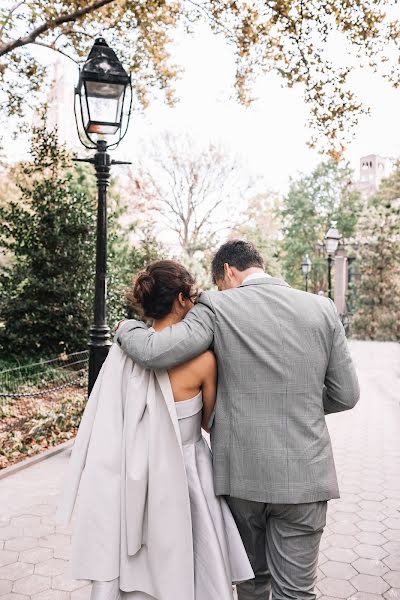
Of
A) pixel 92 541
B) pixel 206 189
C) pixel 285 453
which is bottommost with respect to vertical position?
pixel 92 541

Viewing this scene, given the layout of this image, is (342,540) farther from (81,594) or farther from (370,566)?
(81,594)

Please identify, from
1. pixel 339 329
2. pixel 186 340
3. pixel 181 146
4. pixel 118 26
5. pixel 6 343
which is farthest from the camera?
pixel 181 146

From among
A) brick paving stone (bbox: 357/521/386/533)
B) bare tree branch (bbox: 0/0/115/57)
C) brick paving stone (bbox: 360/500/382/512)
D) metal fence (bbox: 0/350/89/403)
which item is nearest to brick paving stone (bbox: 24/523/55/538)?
brick paving stone (bbox: 357/521/386/533)

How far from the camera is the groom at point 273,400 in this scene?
6.58 feet

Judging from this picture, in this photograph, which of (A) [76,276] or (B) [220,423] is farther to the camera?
(A) [76,276]

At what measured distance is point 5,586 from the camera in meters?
3.24

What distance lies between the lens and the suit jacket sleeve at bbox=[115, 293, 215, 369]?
6.49 ft

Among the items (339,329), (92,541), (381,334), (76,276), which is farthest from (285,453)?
(381,334)

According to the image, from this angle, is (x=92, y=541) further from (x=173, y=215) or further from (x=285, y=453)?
(x=173, y=215)

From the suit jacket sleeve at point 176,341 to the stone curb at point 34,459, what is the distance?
3.96 metres

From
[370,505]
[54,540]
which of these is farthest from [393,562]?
[54,540]

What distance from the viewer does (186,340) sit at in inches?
77.9

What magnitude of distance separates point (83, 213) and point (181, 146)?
1548 cm

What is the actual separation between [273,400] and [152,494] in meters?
0.57
